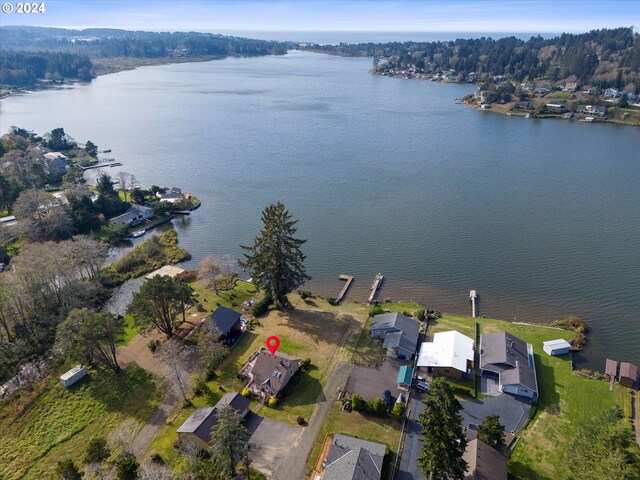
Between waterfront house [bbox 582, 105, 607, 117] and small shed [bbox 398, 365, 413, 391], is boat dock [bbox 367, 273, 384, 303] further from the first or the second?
waterfront house [bbox 582, 105, 607, 117]

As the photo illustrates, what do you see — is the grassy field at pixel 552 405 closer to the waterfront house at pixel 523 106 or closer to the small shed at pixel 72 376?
the small shed at pixel 72 376

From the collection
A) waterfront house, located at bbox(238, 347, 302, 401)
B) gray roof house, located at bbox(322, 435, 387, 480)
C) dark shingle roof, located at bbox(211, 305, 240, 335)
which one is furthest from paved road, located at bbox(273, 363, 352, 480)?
dark shingle roof, located at bbox(211, 305, 240, 335)

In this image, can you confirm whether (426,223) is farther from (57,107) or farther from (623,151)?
(57,107)

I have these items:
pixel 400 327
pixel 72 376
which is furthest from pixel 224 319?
pixel 400 327

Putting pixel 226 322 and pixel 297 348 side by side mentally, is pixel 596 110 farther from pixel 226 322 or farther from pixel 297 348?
pixel 226 322

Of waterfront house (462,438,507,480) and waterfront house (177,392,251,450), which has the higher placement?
waterfront house (462,438,507,480)

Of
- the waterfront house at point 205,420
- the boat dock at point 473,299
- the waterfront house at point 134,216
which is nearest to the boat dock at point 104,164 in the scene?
the waterfront house at point 134,216
